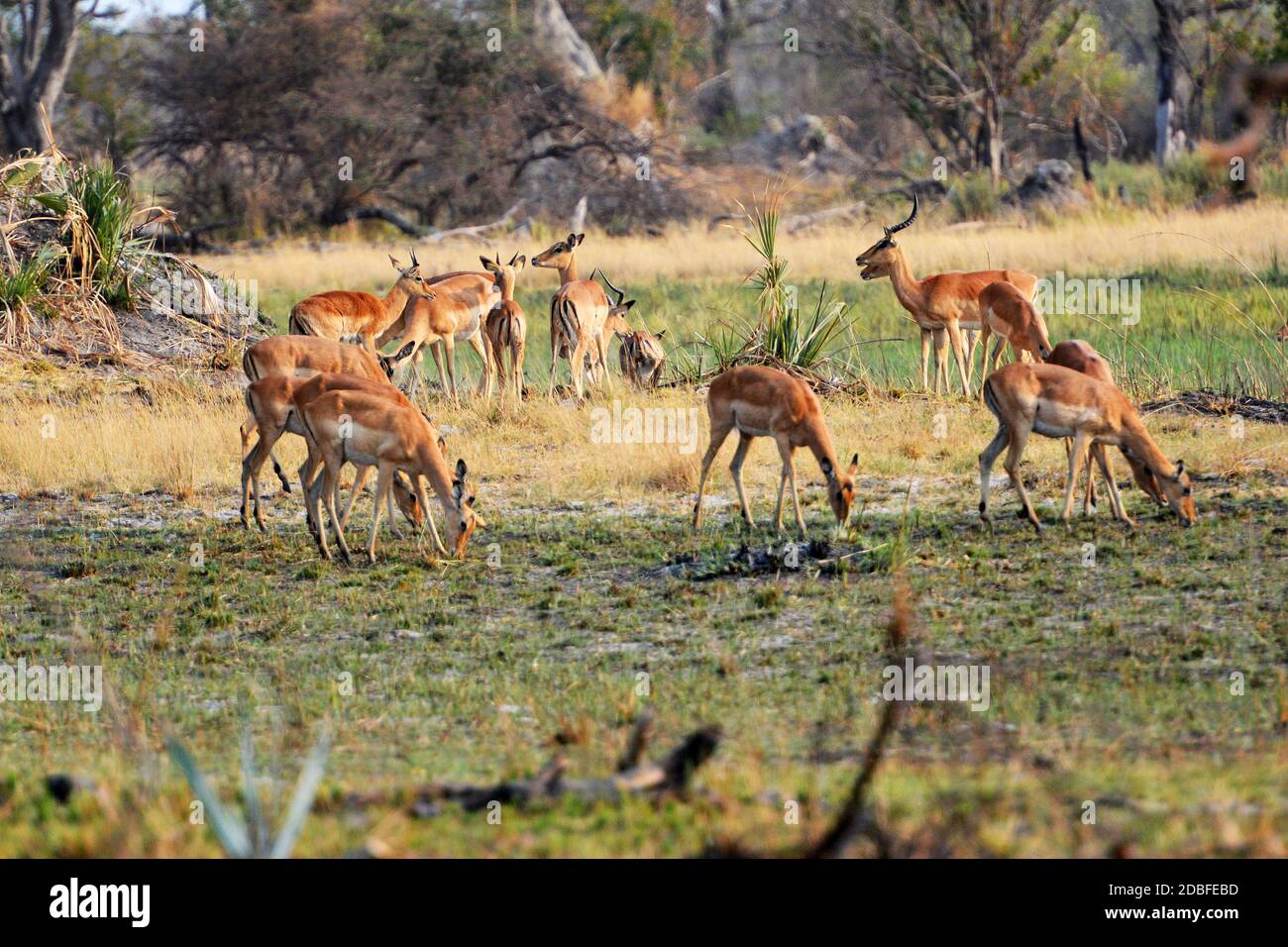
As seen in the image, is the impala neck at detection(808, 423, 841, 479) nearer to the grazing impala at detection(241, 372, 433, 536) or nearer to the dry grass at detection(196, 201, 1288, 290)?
the grazing impala at detection(241, 372, 433, 536)

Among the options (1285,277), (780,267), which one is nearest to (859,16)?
(1285,277)

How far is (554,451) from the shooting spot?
12727 millimetres

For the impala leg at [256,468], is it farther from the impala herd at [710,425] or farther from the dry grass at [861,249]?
the dry grass at [861,249]

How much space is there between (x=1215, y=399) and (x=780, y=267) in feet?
12.6

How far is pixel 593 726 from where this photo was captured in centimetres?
642

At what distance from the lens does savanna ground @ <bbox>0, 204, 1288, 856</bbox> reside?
495 centimetres

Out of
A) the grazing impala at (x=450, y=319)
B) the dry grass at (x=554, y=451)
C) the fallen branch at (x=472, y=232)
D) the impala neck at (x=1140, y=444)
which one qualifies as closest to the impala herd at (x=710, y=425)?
the impala neck at (x=1140, y=444)

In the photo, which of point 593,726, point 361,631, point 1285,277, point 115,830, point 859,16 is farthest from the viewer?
point 859,16

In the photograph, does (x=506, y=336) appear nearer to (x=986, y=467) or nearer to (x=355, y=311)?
(x=355, y=311)

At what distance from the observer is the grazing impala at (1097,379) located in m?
9.98

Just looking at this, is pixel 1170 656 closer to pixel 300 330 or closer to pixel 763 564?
pixel 763 564
